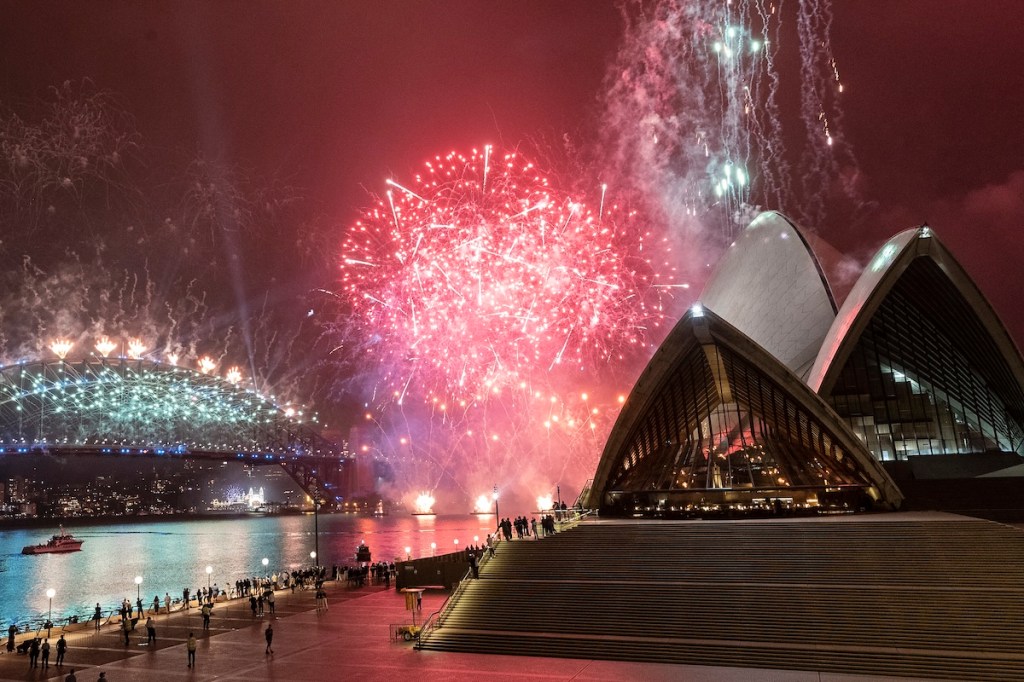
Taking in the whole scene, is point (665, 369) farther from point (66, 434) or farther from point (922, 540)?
point (66, 434)

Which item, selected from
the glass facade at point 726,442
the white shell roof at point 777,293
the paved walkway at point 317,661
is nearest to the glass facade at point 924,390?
the white shell roof at point 777,293

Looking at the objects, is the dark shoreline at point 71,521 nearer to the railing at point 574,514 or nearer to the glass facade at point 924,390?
the railing at point 574,514

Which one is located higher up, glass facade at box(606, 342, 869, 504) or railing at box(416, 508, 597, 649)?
glass facade at box(606, 342, 869, 504)

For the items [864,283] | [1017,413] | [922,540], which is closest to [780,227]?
[864,283]

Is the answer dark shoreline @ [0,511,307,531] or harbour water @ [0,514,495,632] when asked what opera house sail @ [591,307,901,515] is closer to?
harbour water @ [0,514,495,632]

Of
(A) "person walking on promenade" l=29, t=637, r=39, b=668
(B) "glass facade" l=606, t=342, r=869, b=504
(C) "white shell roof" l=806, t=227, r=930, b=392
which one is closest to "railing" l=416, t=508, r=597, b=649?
(B) "glass facade" l=606, t=342, r=869, b=504

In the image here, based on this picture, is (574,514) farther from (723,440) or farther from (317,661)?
(317,661)
